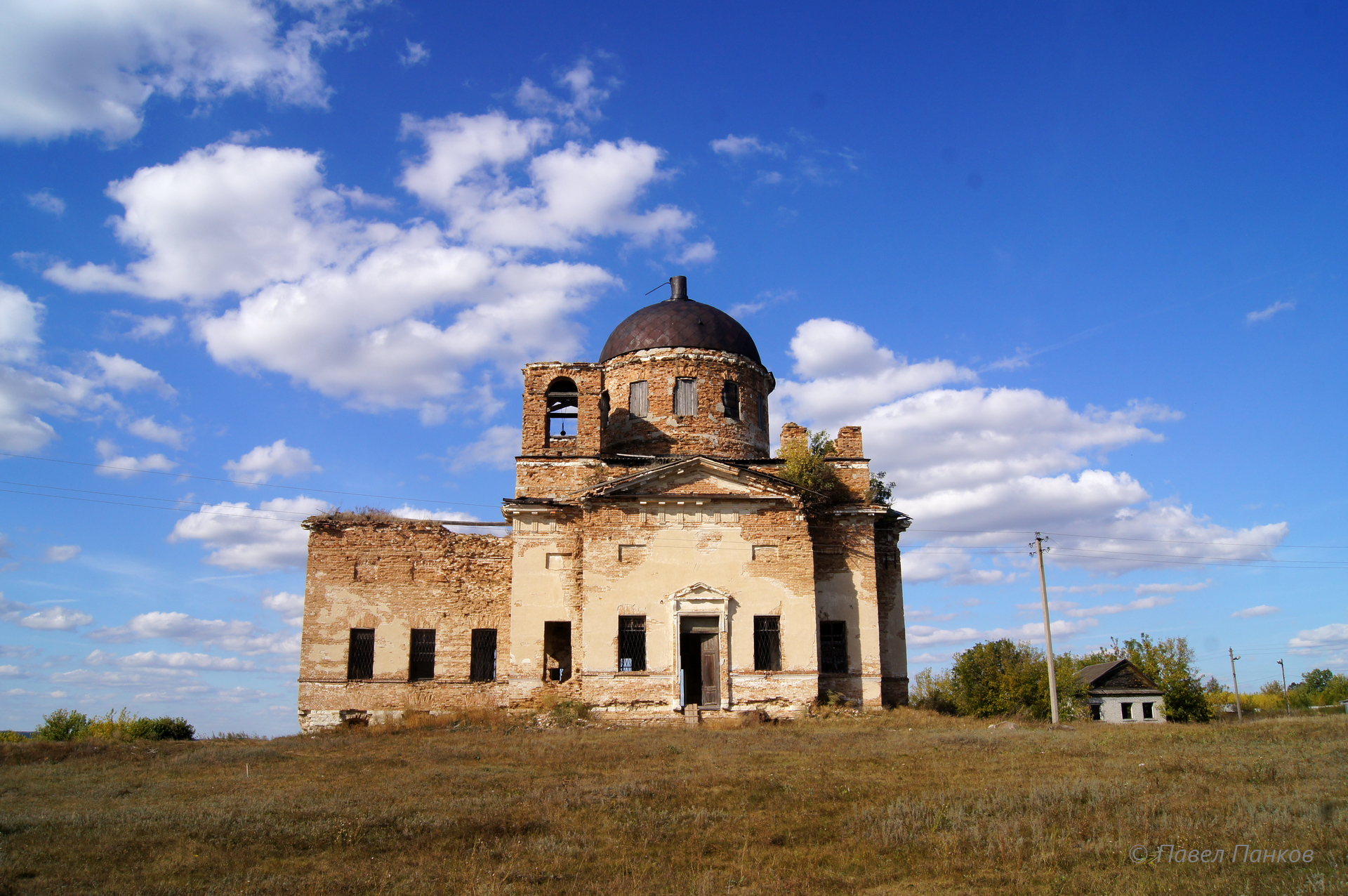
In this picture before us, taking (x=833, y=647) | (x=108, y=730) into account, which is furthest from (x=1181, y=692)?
(x=108, y=730)

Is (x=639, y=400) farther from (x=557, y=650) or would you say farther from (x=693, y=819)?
(x=693, y=819)

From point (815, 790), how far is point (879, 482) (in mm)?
14973

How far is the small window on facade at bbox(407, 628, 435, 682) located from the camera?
2159 centimetres

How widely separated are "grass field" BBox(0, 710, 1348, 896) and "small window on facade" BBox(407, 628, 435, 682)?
21.8 ft

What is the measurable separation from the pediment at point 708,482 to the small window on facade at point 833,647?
352 centimetres

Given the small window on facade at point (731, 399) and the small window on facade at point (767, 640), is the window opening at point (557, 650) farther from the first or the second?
the small window on facade at point (731, 399)

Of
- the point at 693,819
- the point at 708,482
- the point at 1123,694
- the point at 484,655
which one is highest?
the point at 708,482

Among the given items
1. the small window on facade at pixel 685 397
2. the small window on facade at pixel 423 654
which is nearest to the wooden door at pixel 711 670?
the small window on facade at pixel 685 397

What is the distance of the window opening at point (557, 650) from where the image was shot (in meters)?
20.9

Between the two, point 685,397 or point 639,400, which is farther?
point 639,400

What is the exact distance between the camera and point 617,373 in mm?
25031

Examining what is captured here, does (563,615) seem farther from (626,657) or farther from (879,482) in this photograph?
(879,482)

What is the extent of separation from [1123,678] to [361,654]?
98.2 feet

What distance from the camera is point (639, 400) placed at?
24.5 meters
